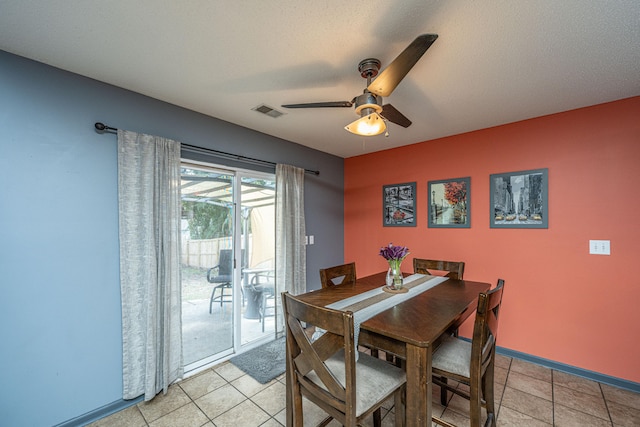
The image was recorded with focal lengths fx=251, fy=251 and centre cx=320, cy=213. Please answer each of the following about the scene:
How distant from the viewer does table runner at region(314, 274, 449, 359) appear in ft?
4.93

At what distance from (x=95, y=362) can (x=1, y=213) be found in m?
1.18

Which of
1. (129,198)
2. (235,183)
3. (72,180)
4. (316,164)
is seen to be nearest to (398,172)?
(316,164)

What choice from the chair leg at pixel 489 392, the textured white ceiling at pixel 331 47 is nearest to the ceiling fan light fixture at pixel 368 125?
the textured white ceiling at pixel 331 47

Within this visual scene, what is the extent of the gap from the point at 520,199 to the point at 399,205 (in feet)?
4.36

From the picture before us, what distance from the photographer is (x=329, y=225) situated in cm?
388

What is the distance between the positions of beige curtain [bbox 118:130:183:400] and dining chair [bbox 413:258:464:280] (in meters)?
2.45

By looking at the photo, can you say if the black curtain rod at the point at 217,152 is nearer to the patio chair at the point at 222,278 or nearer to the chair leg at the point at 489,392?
the patio chair at the point at 222,278

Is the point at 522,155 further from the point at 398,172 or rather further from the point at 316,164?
the point at 316,164

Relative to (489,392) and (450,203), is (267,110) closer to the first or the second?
(450,203)

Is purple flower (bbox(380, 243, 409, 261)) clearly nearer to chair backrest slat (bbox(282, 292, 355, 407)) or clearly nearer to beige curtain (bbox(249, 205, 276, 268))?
chair backrest slat (bbox(282, 292, 355, 407))

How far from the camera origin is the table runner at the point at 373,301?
1.50 m

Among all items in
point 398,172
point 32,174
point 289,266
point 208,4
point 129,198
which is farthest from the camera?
point 398,172

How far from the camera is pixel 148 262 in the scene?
201 centimetres

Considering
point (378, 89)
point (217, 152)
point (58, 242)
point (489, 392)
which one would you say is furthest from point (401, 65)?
point (58, 242)
